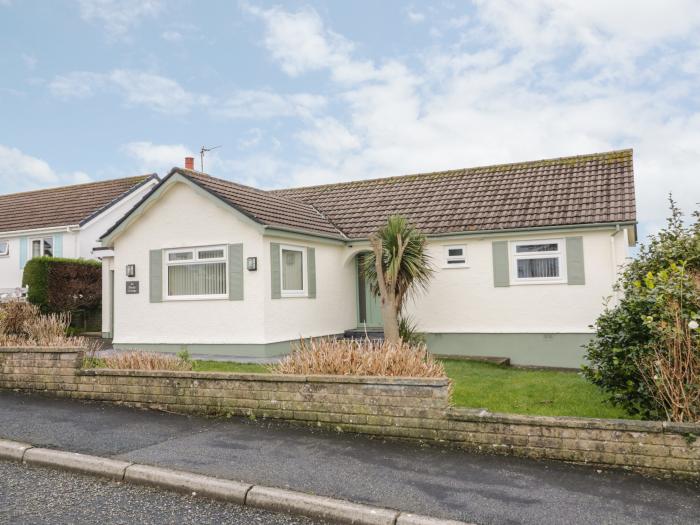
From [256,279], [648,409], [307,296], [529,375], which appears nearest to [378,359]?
[648,409]

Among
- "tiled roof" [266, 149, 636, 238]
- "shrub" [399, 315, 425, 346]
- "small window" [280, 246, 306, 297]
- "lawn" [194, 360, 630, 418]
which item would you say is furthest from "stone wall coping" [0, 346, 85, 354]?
"shrub" [399, 315, 425, 346]

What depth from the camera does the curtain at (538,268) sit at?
46.1ft

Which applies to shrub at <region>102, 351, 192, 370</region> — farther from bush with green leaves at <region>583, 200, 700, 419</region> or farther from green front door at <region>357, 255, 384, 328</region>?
green front door at <region>357, 255, 384, 328</region>

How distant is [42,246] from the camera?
2383 cm

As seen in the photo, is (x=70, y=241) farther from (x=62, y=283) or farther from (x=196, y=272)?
(x=196, y=272)

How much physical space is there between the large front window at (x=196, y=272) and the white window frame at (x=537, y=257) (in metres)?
6.84

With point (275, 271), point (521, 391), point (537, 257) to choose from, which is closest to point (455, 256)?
point (537, 257)

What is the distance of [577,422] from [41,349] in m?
7.77

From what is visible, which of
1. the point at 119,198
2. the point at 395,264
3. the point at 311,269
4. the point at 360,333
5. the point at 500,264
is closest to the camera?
the point at 395,264

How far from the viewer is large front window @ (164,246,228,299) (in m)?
13.5

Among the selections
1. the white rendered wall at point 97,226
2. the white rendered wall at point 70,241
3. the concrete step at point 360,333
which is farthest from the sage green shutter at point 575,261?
the white rendered wall at point 70,241

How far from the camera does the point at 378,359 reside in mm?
7199

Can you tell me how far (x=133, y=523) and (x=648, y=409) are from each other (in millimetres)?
5367

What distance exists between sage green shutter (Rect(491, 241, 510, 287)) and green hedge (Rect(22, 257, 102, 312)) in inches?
556
